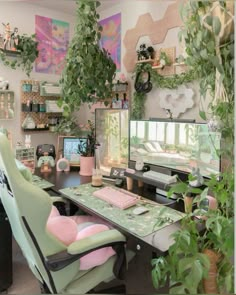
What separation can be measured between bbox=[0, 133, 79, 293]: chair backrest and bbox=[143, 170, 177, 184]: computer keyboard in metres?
0.77

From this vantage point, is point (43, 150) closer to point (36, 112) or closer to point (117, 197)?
point (36, 112)

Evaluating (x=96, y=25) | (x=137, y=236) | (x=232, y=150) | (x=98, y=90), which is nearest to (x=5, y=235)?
(x=137, y=236)

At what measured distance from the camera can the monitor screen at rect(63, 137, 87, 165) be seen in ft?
8.21

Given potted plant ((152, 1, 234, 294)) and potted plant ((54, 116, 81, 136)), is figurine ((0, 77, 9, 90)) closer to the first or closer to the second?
potted plant ((54, 116, 81, 136))

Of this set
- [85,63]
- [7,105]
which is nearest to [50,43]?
[7,105]

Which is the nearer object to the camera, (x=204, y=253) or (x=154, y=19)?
(x=204, y=253)

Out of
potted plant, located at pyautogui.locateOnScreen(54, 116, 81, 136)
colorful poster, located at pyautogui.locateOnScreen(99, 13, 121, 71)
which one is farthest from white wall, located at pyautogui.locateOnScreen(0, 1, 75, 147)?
colorful poster, located at pyautogui.locateOnScreen(99, 13, 121, 71)

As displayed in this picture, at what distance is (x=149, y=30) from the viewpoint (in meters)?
2.54

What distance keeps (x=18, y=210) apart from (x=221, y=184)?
0.84m

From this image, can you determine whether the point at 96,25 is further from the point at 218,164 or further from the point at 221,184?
the point at 221,184

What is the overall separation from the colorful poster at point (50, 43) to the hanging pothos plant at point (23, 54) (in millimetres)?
153

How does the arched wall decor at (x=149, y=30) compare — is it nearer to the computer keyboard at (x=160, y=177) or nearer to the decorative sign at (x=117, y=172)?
the decorative sign at (x=117, y=172)

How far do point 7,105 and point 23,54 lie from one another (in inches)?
22.6

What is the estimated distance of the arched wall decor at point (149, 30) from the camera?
229 cm
